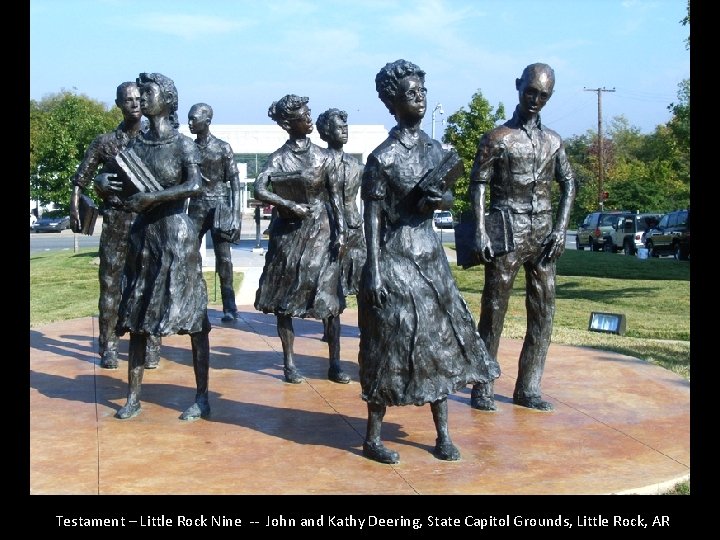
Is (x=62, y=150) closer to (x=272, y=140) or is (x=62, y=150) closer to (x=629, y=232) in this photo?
(x=272, y=140)

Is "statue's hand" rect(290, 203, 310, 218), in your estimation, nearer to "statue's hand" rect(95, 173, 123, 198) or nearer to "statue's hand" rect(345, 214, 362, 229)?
"statue's hand" rect(345, 214, 362, 229)

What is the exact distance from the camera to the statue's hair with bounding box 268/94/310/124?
790 centimetres

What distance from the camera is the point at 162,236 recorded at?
6363 mm

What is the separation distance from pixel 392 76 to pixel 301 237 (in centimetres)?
262

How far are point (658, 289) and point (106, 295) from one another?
11104 millimetres

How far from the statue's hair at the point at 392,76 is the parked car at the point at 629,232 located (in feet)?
89.0

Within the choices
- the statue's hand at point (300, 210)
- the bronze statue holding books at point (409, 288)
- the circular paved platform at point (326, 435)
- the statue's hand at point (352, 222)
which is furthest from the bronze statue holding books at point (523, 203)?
the statue's hand at point (352, 222)

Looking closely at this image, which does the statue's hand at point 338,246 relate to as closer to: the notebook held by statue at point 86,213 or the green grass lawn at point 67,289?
the notebook held by statue at point 86,213

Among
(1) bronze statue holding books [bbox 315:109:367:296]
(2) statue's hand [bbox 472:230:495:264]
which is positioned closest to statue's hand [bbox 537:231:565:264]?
(2) statue's hand [bbox 472:230:495:264]

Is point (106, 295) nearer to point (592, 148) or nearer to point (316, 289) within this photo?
point (316, 289)

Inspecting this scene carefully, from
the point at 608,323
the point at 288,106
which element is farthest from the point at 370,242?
the point at 608,323

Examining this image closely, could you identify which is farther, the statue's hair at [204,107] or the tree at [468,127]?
the tree at [468,127]

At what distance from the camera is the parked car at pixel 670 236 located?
2788 cm
